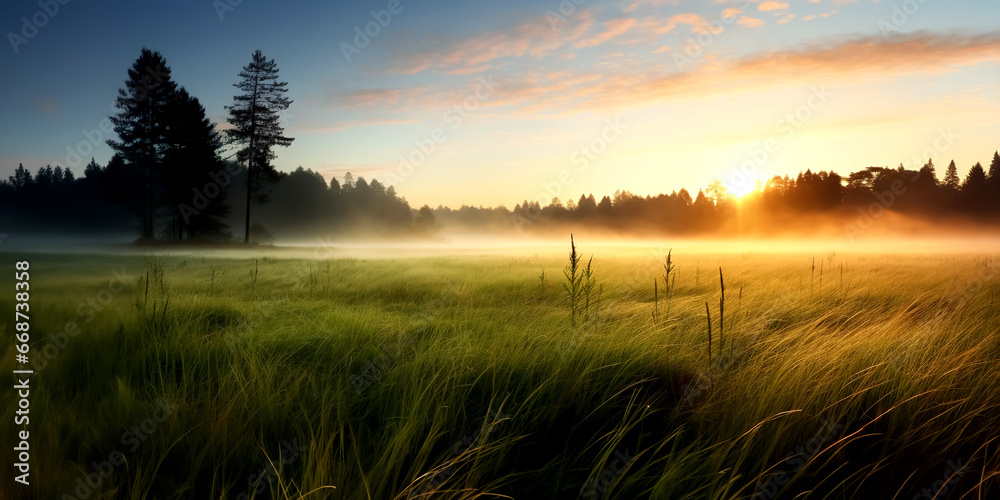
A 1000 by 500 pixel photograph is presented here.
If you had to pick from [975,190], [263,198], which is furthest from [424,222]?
[975,190]

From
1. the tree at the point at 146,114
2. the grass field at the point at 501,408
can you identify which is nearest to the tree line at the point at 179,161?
the tree at the point at 146,114

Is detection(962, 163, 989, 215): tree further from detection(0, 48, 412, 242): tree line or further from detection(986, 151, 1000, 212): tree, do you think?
detection(0, 48, 412, 242): tree line

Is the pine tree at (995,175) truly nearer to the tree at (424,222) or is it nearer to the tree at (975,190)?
the tree at (975,190)

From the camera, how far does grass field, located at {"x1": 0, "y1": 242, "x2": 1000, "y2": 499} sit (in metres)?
1.67

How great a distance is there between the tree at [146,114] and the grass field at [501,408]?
911 inches

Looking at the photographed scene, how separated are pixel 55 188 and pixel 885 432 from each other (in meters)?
78.4

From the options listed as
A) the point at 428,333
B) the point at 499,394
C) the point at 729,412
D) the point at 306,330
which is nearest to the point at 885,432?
the point at 729,412

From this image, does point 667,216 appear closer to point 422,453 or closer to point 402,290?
point 402,290

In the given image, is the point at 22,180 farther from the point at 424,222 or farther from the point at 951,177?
the point at 951,177

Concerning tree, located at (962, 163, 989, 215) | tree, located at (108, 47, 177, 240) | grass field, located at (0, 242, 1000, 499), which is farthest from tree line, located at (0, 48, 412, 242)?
tree, located at (962, 163, 989, 215)

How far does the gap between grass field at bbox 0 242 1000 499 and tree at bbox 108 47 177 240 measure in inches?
911

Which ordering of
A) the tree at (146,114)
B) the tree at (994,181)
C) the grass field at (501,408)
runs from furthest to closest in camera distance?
the tree at (994,181) → the tree at (146,114) → the grass field at (501,408)

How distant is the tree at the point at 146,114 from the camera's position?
2241 cm

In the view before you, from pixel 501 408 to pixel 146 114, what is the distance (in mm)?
28354
